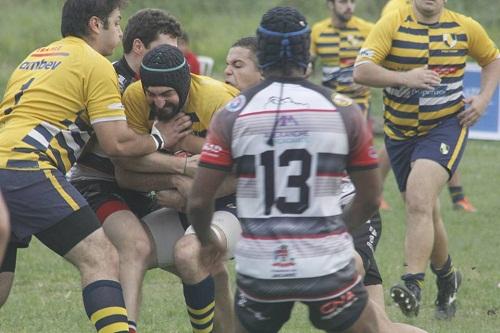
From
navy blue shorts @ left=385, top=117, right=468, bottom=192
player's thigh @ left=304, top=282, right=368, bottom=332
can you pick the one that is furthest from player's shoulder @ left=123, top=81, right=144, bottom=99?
navy blue shorts @ left=385, top=117, right=468, bottom=192

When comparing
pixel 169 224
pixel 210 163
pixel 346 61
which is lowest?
pixel 346 61

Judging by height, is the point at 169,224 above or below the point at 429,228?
above

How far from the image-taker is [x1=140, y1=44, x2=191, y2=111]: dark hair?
596 centimetres

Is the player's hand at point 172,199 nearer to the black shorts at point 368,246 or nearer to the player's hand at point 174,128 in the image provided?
the player's hand at point 174,128

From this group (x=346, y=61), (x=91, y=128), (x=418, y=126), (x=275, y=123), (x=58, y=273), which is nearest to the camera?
(x=275, y=123)

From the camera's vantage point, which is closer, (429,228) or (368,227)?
(368,227)

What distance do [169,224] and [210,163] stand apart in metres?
1.94

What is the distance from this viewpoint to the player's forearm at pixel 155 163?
6.13 m

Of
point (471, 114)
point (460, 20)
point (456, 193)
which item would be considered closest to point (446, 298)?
point (471, 114)

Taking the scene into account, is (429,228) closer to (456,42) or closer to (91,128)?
(456,42)

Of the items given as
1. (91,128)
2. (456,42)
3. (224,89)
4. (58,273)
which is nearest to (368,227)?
(224,89)

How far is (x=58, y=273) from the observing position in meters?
9.09

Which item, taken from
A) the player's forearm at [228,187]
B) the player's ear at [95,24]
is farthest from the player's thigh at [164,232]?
the player's ear at [95,24]

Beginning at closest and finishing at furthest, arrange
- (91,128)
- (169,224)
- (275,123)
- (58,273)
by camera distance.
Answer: (275,123), (91,128), (169,224), (58,273)
